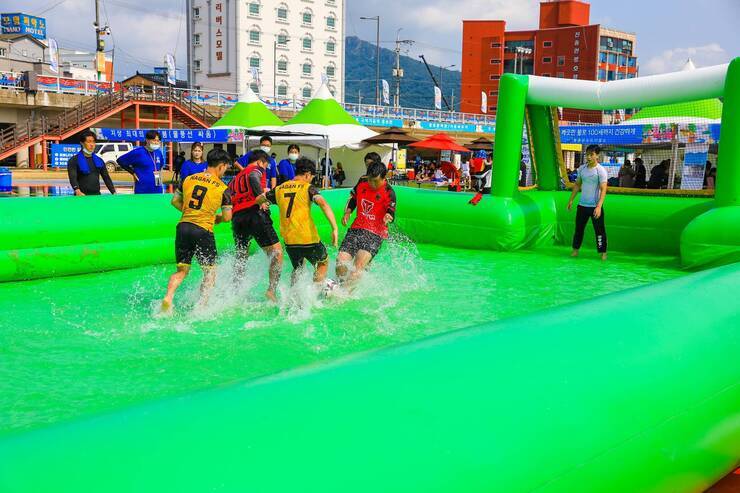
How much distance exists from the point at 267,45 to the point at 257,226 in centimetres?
6051

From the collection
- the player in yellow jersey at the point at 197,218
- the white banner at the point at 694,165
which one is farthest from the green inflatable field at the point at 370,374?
the white banner at the point at 694,165

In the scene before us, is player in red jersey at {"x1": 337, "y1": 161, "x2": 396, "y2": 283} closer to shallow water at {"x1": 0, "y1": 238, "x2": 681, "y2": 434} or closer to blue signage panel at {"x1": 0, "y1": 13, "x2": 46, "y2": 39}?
shallow water at {"x1": 0, "y1": 238, "x2": 681, "y2": 434}

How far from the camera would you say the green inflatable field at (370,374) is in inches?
66.0

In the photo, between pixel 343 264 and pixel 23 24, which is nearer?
Result: pixel 343 264

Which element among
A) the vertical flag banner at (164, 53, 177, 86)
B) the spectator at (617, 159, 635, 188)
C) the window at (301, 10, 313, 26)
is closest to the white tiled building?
the window at (301, 10, 313, 26)

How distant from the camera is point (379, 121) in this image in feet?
125

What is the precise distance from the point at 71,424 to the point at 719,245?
704 centimetres

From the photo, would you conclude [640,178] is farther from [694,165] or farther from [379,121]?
[379,121]

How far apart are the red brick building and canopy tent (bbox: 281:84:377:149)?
199 feet

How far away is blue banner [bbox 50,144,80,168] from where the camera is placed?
26.1 meters

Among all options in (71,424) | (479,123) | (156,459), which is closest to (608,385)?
(156,459)

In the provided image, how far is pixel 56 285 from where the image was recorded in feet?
22.2

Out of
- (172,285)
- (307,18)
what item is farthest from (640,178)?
(307,18)

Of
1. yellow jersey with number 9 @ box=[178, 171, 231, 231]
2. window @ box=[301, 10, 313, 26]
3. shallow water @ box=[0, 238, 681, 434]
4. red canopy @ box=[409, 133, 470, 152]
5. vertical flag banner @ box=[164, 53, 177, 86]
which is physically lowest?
shallow water @ box=[0, 238, 681, 434]
